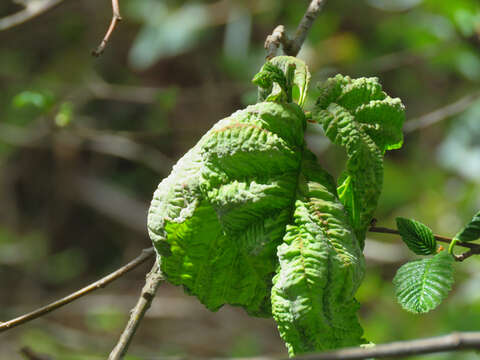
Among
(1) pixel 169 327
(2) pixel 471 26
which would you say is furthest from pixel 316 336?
(1) pixel 169 327

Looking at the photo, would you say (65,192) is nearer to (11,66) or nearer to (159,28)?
(11,66)

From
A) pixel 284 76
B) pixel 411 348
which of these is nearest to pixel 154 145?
pixel 284 76

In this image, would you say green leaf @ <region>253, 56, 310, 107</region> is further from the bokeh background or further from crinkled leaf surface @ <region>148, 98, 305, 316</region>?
the bokeh background

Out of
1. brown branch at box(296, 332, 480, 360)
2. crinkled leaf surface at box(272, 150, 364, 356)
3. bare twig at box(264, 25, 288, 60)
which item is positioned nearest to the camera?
brown branch at box(296, 332, 480, 360)

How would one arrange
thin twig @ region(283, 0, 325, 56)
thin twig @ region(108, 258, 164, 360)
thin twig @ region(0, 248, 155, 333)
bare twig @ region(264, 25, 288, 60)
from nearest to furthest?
thin twig @ region(108, 258, 164, 360)
thin twig @ region(0, 248, 155, 333)
bare twig @ region(264, 25, 288, 60)
thin twig @ region(283, 0, 325, 56)

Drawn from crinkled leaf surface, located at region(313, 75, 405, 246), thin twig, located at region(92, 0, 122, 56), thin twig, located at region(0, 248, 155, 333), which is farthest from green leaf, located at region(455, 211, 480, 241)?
thin twig, located at region(92, 0, 122, 56)

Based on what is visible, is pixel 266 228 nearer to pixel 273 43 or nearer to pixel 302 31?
pixel 273 43

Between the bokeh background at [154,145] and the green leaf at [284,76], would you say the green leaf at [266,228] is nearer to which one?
the green leaf at [284,76]
